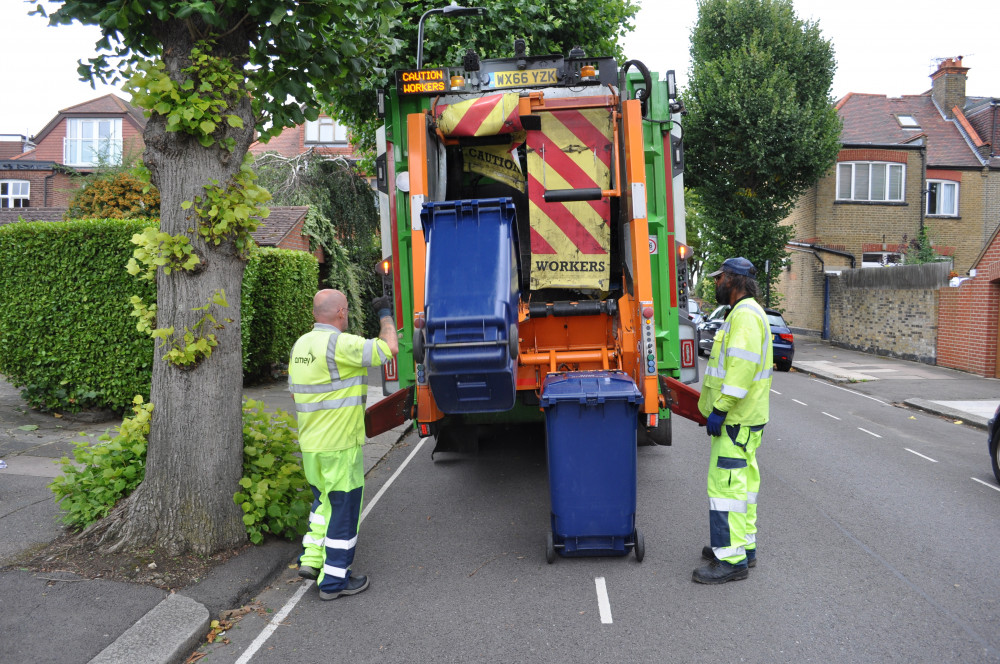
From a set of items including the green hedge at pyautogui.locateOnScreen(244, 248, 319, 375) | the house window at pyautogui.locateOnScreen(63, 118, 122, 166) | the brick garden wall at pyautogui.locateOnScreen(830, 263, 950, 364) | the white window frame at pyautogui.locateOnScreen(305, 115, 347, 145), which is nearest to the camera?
the green hedge at pyautogui.locateOnScreen(244, 248, 319, 375)

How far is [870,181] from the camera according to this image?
23828 millimetres

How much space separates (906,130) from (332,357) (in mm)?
27411

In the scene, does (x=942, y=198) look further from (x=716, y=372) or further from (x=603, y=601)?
(x=603, y=601)

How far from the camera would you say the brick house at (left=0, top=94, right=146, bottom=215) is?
104 feet

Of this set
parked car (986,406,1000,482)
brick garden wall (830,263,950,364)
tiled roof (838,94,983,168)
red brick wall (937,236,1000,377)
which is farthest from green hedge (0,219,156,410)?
tiled roof (838,94,983,168)

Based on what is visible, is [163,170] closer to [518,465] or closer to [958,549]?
[518,465]

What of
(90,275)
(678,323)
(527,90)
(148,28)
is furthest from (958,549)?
(90,275)

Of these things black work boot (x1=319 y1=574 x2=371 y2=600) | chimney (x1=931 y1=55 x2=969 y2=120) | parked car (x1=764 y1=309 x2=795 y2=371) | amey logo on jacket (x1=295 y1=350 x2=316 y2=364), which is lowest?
black work boot (x1=319 y1=574 x2=371 y2=600)

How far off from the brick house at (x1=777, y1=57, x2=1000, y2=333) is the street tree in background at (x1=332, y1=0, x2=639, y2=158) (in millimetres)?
14240

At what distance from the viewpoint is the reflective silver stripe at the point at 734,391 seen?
13.7 feet

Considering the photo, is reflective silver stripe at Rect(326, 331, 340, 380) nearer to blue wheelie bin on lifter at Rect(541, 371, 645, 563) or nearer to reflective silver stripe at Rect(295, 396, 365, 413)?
reflective silver stripe at Rect(295, 396, 365, 413)

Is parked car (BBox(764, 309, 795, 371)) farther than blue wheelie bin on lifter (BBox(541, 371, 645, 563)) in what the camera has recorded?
Yes

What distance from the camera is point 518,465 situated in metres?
6.96

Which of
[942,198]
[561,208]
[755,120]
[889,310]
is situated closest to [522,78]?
A: [561,208]
